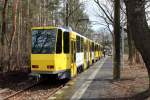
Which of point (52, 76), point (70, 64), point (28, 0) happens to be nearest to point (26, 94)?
point (52, 76)

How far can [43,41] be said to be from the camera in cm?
2253

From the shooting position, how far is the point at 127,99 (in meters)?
15.0

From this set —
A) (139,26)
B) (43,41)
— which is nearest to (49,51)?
(43,41)

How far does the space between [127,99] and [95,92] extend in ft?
10.8

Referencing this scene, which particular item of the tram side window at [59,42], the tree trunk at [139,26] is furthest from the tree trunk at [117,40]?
the tree trunk at [139,26]

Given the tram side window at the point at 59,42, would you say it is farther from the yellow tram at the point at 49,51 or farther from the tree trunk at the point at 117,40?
the tree trunk at the point at 117,40

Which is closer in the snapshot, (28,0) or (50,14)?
(28,0)

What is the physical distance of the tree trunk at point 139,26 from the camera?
43.9 ft

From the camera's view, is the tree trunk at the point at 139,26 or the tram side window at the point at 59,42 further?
the tram side window at the point at 59,42

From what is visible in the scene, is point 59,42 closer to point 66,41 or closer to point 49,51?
point 49,51

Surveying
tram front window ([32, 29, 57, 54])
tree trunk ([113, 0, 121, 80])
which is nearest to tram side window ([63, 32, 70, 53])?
tram front window ([32, 29, 57, 54])

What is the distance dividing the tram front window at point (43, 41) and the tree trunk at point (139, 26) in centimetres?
909

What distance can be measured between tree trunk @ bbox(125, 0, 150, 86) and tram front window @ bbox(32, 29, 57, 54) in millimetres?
9087

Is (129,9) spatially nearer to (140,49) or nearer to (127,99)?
(140,49)
